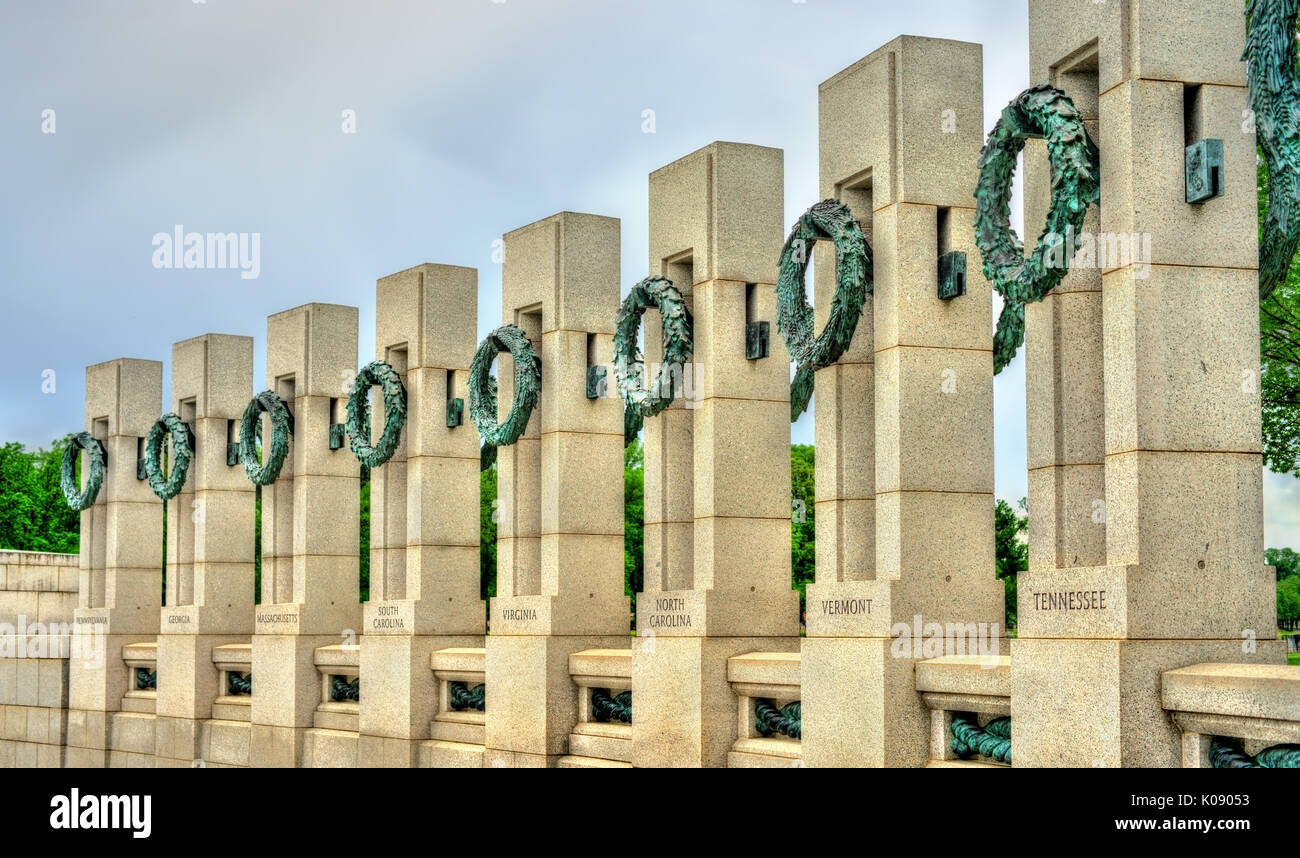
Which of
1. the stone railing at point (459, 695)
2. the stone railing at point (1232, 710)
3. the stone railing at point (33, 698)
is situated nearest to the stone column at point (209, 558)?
the stone railing at point (33, 698)

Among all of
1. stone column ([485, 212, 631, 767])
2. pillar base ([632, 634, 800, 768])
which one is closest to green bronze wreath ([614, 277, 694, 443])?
stone column ([485, 212, 631, 767])

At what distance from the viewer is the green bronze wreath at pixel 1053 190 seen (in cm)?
1331

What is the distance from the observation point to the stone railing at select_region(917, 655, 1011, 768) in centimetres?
1444

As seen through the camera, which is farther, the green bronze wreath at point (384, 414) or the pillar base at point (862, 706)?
the green bronze wreath at point (384, 414)

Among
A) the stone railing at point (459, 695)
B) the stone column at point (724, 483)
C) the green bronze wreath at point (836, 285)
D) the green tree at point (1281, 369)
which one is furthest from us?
the green tree at point (1281, 369)

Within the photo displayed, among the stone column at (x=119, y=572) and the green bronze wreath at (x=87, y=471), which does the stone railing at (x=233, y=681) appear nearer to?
the stone column at (x=119, y=572)

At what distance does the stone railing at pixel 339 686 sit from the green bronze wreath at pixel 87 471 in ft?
26.8

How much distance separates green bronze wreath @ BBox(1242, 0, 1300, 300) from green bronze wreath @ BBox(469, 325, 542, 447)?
1059 centimetres

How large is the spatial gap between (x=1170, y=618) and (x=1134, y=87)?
12.9ft

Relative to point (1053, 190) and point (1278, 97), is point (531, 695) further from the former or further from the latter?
point (1278, 97)

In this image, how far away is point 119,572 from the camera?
3164 centimetres

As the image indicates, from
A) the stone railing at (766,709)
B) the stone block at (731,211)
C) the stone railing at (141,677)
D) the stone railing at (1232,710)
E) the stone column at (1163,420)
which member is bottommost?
the stone railing at (141,677)

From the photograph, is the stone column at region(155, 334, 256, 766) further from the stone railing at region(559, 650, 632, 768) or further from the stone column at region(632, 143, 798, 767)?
the stone column at region(632, 143, 798, 767)
